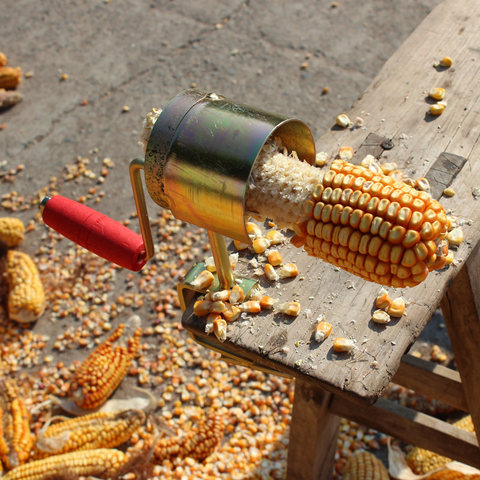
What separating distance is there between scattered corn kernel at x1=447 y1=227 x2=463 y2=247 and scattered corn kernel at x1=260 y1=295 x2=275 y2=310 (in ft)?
1.61

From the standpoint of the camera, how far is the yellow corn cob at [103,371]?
269cm

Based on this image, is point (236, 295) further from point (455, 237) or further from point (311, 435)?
point (311, 435)

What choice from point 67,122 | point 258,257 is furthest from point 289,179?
point 67,122

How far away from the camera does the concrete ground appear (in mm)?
4039

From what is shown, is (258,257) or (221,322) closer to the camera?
(221,322)

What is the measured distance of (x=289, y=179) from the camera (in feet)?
4.32

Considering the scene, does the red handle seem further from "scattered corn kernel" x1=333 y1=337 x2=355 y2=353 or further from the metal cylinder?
"scattered corn kernel" x1=333 y1=337 x2=355 y2=353

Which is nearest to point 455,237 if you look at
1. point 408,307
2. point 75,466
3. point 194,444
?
point 408,307

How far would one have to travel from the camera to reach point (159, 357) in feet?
9.83


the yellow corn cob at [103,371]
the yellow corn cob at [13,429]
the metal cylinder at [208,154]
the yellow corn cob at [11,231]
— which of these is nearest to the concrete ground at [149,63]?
the yellow corn cob at [11,231]

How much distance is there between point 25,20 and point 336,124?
13.5 ft

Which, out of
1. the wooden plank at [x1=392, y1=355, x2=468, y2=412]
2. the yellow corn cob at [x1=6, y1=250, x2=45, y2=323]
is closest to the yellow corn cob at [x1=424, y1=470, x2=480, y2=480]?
the wooden plank at [x1=392, y1=355, x2=468, y2=412]

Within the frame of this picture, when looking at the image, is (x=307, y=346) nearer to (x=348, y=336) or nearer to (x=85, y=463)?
(x=348, y=336)

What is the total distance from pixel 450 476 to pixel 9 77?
392cm
